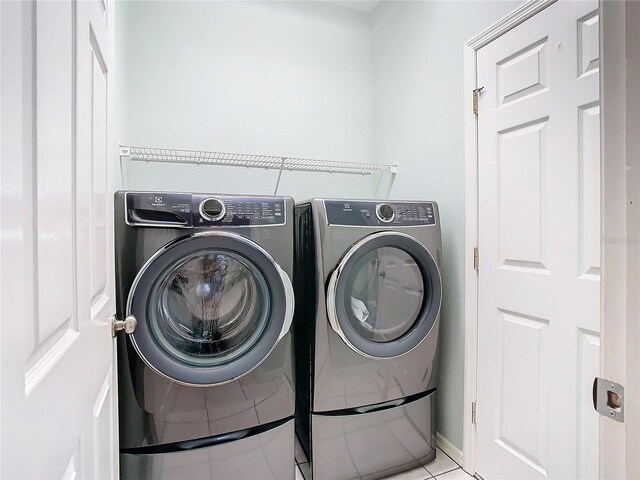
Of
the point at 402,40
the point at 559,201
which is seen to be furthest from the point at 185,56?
the point at 559,201

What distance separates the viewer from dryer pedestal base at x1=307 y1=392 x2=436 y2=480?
4.81 ft

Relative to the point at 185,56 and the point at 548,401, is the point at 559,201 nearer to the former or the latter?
the point at 548,401

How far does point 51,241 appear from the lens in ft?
1.48

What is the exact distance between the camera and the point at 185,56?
6.63 feet

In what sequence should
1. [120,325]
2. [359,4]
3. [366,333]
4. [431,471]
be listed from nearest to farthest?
1. [120,325]
2. [366,333]
3. [431,471]
4. [359,4]

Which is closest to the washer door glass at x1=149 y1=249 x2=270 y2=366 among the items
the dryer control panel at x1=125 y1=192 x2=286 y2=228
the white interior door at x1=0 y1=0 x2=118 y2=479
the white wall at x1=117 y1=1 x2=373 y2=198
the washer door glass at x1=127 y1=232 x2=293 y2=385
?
the washer door glass at x1=127 y1=232 x2=293 y2=385

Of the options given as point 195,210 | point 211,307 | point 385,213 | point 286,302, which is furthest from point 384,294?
point 195,210

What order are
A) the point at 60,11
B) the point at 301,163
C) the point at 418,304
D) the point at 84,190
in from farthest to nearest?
the point at 301,163, the point at 418,304, the point at 84,190, the point at 60,11

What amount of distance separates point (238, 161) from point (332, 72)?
99 centimetres

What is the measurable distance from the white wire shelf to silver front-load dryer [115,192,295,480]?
74 cm

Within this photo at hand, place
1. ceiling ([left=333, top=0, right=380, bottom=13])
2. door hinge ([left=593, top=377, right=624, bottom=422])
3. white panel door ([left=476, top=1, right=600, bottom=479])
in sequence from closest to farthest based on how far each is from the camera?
1. door hinge ([left=593, top=377, right=624, bottom=422])
2. white panel door ([left=476, top=1, right=600, bottom=479])
3. ceiling ([left=333, top=0, right=380, bottom=13])

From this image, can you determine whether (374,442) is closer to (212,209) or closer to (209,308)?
(209,308)

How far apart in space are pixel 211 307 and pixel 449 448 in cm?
146

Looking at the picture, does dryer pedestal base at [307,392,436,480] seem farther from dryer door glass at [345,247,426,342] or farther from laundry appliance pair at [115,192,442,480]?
dryer door glass at [345,247,426,342]
